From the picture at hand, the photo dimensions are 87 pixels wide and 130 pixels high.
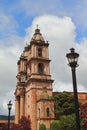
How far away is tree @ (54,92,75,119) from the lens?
2263 inches

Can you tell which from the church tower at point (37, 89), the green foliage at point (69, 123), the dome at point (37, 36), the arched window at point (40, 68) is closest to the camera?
the green foliage at point (69, 123)

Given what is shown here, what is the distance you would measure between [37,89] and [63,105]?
6.98 metres

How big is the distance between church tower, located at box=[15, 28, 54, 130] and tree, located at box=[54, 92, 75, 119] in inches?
71.0

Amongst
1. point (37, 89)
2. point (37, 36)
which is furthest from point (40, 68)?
point (37, 36)

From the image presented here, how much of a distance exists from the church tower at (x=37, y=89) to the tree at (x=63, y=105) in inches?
71.0

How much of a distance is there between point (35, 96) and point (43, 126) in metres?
8.42

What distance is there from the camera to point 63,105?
58.2 m

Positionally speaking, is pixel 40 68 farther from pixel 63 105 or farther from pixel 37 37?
pixel 63 105

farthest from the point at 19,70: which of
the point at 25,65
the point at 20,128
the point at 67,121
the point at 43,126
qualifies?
the point at 67,121

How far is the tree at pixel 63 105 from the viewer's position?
189 feet

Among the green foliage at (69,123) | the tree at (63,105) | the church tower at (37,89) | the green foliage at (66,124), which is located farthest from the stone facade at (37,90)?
the green foliage at (69,123)

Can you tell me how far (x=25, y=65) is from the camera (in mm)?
76500

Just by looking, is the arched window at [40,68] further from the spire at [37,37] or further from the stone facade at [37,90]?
the spire at [37,37]

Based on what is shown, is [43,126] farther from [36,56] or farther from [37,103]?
[36,56]
